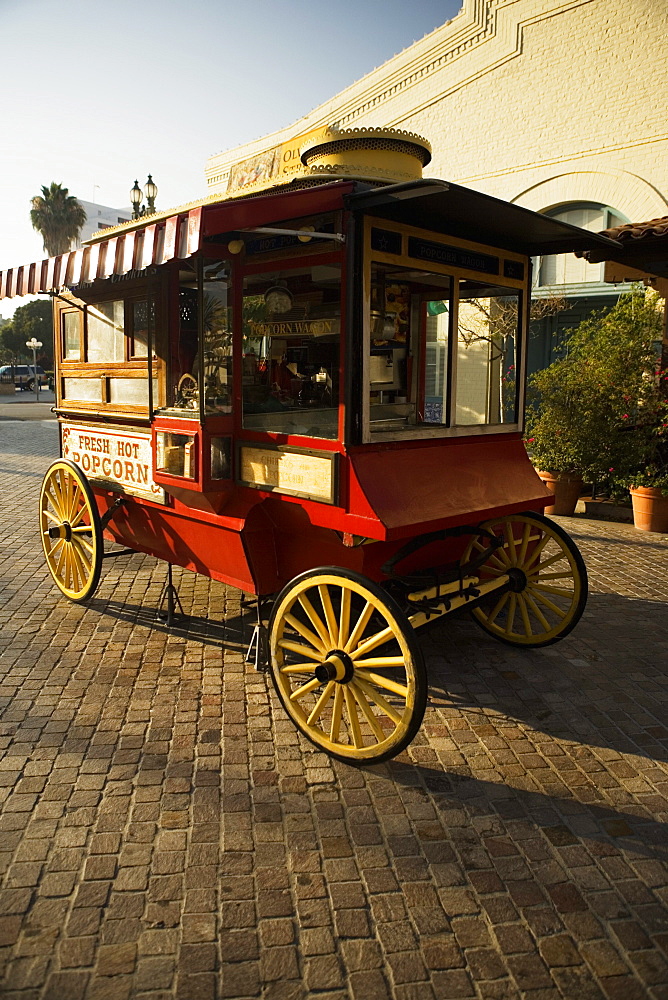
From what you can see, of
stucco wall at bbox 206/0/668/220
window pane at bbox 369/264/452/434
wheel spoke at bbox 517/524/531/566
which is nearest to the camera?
window pane at bbox 369/264/452/434

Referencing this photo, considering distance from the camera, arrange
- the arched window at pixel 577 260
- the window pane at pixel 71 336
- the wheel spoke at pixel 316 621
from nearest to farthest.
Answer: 1. the wheel spoke at pixel 316 621
2. the window pane at pixel 71 336
3. the arched window at pixel 577 260

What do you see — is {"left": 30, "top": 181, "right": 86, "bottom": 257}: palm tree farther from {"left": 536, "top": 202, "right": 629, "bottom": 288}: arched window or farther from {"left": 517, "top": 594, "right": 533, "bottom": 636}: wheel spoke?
{"left": 517, "top": 594, "right": 533, "bottom": 636}: wheel spoke

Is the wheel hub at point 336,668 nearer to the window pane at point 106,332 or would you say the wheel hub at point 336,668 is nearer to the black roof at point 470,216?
the black roof at point 470,216

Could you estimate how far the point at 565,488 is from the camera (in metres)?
9.38

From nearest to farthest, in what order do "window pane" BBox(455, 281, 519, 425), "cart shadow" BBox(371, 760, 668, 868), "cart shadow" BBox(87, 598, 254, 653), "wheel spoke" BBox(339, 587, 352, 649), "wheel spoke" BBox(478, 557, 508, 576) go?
"cart shadow" BBox(371, 760, 668, 868)
"wheel spoke" BBox(339, 587, 352, 649)
"window pane" BBox(455, 281, 519, 425)
"wheel spoke" BBox(478, 557, 508, 576)
"cart shadow" BBox(87, 598, 254, 653)

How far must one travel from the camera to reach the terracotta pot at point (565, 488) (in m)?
9.35

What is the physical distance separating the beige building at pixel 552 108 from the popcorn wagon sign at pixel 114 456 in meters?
10.8

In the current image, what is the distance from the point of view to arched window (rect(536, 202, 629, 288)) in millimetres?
13672

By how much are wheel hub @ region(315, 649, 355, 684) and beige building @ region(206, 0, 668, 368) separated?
39.8 feet

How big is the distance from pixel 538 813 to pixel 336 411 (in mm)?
2081

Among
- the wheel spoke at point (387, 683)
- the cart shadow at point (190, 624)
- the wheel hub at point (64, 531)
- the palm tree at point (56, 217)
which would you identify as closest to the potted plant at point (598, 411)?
the cart shadow at point (190, 624)

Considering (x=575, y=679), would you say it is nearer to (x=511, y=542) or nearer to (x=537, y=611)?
(x=537, y=611)

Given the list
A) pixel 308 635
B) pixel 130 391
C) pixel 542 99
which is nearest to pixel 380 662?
pixel 308 635

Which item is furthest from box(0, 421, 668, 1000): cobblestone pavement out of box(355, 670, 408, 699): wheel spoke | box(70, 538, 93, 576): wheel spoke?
box(70, 538, 93, 576): wheel spoke
